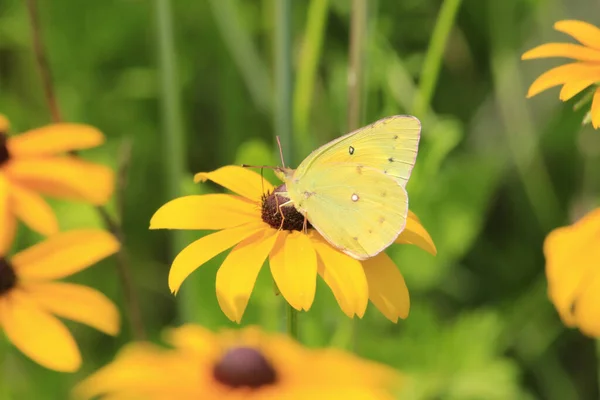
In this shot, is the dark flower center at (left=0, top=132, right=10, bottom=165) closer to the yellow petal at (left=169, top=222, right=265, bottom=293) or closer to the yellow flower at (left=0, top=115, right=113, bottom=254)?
the yellow flower at (left=0, top=115, right=113, bottom=254)

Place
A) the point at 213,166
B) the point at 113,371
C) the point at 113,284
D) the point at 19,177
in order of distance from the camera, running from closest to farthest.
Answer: the point at 113,371
the point at 19,177
the point at 113,284
the point at 213,166

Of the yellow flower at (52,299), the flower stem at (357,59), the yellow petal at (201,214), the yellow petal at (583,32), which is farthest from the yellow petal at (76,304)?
the yellow petal at (583,32)

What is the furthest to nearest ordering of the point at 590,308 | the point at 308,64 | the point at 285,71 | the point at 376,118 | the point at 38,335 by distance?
the point at 376,118 < the point at 308,64 < the point at 285,71 < the point at 38,335 < the point at 590,308

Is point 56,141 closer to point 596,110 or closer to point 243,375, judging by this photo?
point 243,375

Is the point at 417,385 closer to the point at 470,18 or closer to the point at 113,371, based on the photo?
the point at 113,371

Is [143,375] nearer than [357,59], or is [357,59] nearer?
[143,375]

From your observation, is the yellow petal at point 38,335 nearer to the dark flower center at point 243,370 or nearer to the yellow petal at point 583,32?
the dark flower center at point 243,370

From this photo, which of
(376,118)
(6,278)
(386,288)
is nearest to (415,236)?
(386,288)

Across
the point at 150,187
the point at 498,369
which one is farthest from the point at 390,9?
the point at 498,369
